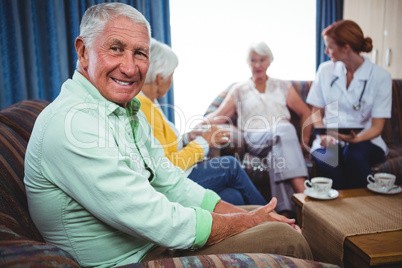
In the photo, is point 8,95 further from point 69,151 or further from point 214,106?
point 69,151

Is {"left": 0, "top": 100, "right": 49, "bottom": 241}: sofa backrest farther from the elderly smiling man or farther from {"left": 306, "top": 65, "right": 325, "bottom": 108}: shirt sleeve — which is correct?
{"left": 306, "top": 65, "right": 325, "bottom": 108}: shirt sleeve

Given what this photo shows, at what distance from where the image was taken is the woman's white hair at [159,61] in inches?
62.6

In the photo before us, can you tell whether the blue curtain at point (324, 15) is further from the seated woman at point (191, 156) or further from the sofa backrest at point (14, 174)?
the sofa backrest at point (14, 174)

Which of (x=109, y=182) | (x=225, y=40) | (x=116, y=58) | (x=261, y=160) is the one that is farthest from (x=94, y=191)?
(x=225, y=40)

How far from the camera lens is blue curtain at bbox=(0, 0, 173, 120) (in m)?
2.17

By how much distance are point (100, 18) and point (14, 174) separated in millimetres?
526

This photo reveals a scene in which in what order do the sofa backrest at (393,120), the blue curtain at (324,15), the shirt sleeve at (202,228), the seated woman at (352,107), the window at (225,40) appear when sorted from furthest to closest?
the blue curtain at (324,15)
the window at (225,40)
the sofa backrest at (393,120)
the seated woman at (352,107)
the shirt sleeve at (202,228)

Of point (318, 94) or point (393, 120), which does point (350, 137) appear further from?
point (393, 120)

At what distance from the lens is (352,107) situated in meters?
2.30

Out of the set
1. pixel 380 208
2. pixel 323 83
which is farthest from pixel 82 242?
pixel 323 83

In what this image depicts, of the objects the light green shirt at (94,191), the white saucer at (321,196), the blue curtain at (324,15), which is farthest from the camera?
the blue curtain at (324,15)

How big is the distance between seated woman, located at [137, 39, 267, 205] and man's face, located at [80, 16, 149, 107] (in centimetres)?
57

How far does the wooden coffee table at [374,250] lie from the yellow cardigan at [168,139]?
31.7 inches

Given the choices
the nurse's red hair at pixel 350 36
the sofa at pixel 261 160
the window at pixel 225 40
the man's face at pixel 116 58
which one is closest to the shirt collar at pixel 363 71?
the nurse's red hair at pixel 350 36
